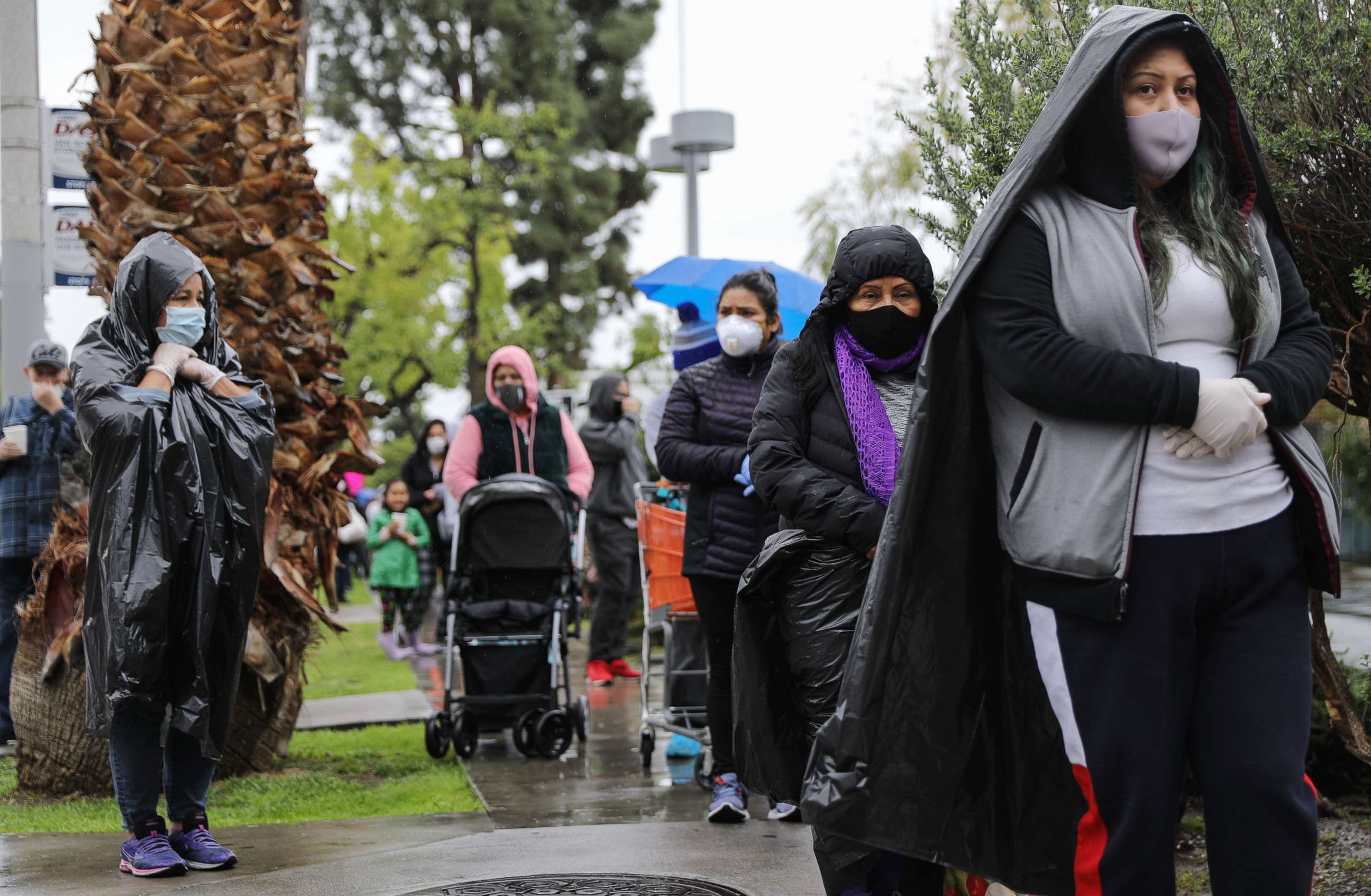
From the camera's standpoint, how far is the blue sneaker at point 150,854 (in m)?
4.59

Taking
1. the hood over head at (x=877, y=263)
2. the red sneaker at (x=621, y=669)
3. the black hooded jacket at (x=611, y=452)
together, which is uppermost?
the hood over head at (x=877, y=263)

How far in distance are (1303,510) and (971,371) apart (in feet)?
2.24

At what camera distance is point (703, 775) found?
20.4 ft

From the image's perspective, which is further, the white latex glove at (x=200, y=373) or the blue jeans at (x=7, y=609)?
the blue jeans at (x=7, y=609)

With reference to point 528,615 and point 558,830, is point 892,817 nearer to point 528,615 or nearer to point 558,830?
point 558,830

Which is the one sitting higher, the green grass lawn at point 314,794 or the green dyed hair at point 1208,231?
the green dyed hair at point 1208,231

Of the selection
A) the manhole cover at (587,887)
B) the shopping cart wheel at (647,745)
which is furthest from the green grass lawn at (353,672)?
the manhole cover at (587,887)

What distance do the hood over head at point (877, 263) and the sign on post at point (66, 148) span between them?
6890mm

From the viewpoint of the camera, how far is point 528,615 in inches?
293

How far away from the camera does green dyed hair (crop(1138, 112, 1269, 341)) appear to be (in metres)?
2.83

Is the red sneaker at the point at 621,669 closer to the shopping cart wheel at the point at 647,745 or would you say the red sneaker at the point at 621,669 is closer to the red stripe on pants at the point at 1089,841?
the shopping cart wheel at the point at 647,745

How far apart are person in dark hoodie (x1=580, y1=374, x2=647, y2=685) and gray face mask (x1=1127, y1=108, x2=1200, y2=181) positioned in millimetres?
7617

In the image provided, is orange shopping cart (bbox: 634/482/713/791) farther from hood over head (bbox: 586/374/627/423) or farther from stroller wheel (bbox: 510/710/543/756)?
hood over head (bbox: 586/374/627/423)

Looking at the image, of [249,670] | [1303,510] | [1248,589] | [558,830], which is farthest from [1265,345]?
[249,670]
